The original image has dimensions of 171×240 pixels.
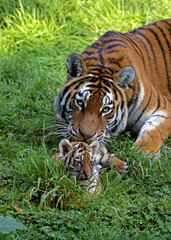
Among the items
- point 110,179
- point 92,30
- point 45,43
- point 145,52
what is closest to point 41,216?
point 110,179

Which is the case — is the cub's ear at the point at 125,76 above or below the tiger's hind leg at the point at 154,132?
above

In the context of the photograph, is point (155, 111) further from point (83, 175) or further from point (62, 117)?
point (83, 175)

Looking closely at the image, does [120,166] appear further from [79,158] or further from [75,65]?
[75,65]

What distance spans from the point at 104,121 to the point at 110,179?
0.56 m

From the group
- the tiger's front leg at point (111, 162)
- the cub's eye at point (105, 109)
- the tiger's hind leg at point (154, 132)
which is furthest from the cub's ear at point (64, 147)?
the tiger's hind leg at point (154, 132)

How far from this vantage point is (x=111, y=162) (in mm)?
3883

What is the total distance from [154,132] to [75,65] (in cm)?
106

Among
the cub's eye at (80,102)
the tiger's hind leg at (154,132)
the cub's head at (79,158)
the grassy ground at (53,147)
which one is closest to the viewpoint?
the grassy ground at (53,147)

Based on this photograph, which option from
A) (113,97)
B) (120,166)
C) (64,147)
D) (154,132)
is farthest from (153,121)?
(64,147)

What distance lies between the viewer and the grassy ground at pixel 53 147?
3115mm

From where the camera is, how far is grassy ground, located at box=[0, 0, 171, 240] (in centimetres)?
312

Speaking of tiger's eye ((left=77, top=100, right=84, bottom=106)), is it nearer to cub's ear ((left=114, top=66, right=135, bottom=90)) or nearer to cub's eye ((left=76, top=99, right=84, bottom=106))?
cub's eye ((left=76, top=99, right=84, bottom=106))

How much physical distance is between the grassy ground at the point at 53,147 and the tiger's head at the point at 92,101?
27cm

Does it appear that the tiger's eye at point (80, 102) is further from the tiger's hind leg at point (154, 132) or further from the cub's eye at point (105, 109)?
the tiger's hind leg at point (154, 132)
